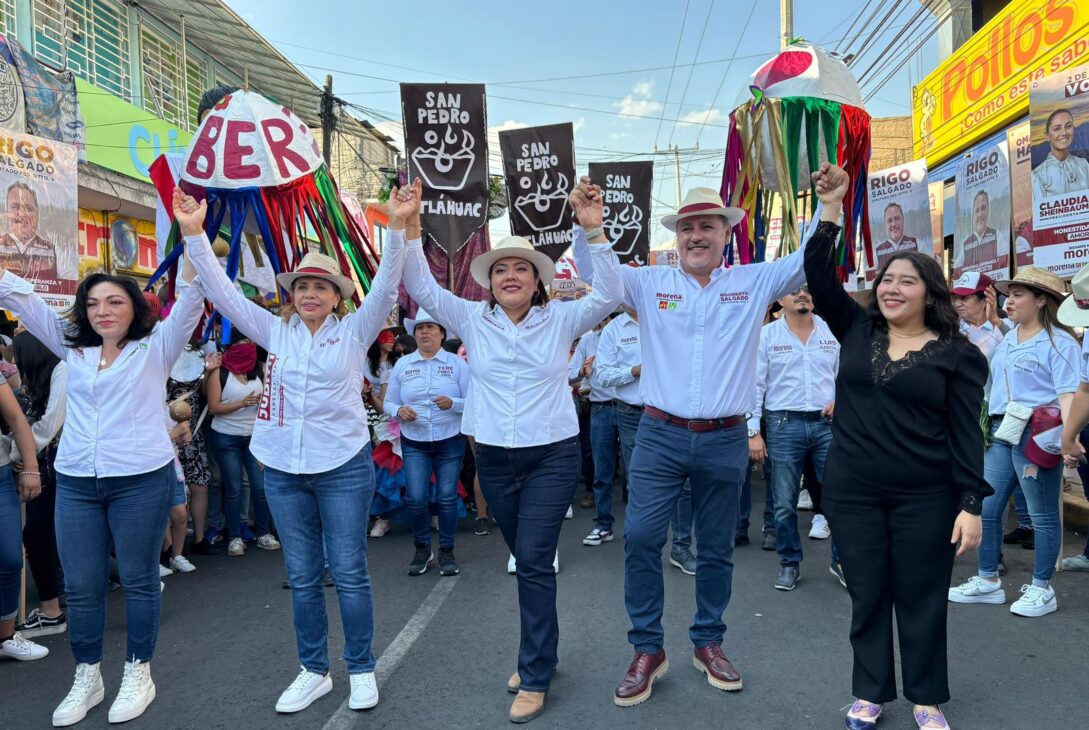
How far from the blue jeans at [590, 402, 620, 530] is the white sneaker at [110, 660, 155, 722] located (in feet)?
12.7

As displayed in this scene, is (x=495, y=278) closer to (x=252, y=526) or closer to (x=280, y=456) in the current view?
(x=280, y=456)

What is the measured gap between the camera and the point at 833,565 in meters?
5.36

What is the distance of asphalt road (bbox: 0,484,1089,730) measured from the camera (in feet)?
11.1

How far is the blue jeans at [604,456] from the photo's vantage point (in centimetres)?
677

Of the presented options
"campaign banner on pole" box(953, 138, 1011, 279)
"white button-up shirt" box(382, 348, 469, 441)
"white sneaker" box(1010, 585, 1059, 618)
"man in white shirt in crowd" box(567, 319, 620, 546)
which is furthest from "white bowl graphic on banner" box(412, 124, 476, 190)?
"campaign banner on pole" box(953, 138, 1011, 279)

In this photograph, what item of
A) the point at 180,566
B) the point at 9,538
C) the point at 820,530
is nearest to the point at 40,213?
the point at 9,538

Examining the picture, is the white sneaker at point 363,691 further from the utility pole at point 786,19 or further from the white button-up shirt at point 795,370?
the utility pole at point 786,19

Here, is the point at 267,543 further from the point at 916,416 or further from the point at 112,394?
the point at 916,416

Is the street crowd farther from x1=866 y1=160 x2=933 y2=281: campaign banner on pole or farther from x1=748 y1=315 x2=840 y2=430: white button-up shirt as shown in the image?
x1=866 y1=160 x2=933 y2=281: campaign banner on pole

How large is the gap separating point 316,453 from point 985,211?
8168 mm

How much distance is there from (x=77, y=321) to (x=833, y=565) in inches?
187


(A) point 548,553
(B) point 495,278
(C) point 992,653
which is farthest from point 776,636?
(B) point 495,278

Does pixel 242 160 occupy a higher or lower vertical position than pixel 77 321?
higher

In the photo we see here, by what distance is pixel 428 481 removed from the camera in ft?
19.8
